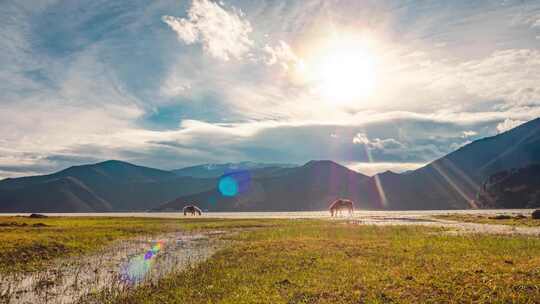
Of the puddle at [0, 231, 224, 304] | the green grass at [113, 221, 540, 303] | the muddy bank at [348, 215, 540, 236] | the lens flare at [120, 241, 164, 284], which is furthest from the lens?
the muddy bank at [348, 215, 540, 236]

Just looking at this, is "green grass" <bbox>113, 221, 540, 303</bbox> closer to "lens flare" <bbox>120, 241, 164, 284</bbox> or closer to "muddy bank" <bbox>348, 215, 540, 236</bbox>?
"lens flare" <bbox>120, 241, 164, 284</bbox>

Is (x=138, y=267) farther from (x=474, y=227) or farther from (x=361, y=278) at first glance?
(x=474, y=227)

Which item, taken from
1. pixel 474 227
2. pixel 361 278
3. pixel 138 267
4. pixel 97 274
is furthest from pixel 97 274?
pixel 474 227

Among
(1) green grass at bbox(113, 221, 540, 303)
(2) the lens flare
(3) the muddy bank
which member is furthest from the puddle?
(3) the muddy bank

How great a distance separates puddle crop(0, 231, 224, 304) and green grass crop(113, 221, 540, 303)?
2.42 metres

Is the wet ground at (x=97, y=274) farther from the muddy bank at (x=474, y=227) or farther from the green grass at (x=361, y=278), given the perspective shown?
the muddy bank at (x=474, y=227)

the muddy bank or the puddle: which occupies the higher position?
the muddy bank

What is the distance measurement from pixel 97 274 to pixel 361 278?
16.7 meters

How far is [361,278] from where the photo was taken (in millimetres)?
20422

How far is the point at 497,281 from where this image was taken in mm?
17984

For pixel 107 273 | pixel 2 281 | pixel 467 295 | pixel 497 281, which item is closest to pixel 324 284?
pixel 467 295

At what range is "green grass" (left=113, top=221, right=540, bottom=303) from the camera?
55.1 ft

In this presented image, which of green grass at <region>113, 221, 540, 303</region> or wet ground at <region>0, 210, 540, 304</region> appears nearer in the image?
green grass at <region>113, 221, 540, 303</region>

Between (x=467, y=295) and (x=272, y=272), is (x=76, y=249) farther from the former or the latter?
(x=467, y=295)
